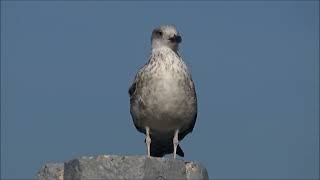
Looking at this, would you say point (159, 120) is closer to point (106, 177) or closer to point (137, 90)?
point (137, 90)

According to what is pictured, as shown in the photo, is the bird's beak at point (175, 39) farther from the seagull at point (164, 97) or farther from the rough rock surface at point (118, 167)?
the rough rock surface at point (118, 167)

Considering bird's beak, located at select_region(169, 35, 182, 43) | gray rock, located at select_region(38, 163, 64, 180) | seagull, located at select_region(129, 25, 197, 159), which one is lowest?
gray rock, located at select_region(38, 163, 64, 180)

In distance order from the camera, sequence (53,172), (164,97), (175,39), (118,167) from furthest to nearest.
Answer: (175,39)
(164,97)
(53,172)
(118,167)

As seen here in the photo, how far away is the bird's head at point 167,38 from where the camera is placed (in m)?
13.0

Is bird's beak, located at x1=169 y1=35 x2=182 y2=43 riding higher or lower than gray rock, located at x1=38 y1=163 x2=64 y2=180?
higher

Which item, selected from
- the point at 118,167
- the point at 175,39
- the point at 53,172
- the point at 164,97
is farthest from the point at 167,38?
the point at 118,167

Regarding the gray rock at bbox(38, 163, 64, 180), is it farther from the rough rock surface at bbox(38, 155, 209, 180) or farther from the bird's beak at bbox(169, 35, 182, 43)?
the bird's beak at bbox(169, 35, 182, 43)

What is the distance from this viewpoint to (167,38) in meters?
13.1

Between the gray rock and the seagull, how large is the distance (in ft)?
5.84

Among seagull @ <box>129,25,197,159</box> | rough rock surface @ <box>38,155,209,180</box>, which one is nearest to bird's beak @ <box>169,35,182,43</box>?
seagull @ <box>129,25,197,159</box>

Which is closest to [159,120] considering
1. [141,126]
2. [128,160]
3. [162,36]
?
[141,126]

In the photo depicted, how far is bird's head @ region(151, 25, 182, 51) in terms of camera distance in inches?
514

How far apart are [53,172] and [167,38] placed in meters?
3.14

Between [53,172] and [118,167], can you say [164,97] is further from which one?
[118,167]
